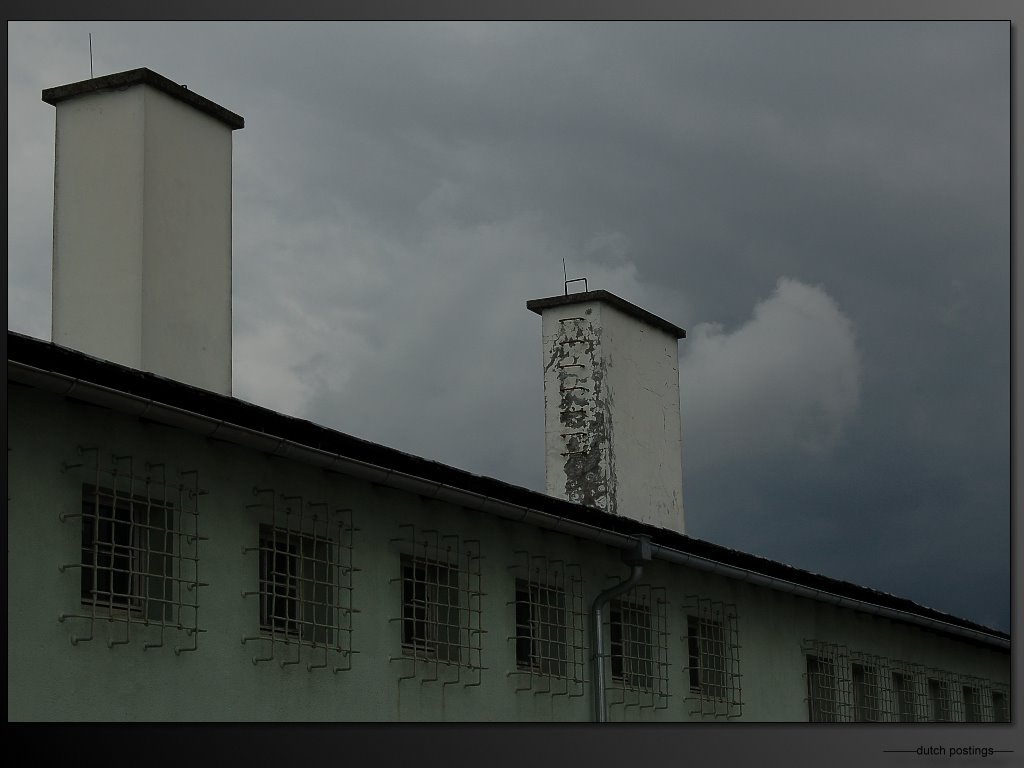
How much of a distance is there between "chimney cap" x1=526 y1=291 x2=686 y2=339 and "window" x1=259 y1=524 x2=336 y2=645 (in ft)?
25.9

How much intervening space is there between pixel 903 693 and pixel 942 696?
1.16 meters

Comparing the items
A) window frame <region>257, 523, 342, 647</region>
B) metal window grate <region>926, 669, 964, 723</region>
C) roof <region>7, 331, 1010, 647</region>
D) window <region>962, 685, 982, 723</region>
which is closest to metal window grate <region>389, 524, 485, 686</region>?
roof <region>7, 331, 1010, 647</region>

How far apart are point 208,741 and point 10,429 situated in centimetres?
228

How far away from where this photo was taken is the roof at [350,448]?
7.35 metres

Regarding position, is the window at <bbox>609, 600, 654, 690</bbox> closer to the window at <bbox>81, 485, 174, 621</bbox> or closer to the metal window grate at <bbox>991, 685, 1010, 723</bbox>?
the window at <bbox>81, 485, 174, 621</bbox>

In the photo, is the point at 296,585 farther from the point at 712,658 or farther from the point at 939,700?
the point at 939,700

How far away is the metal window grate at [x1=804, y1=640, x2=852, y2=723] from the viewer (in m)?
15.5

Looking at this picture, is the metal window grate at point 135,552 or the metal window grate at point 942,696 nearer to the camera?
the metal window grate at point 135,552

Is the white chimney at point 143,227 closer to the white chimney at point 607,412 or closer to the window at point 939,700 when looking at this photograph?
the white chimney at point 607,412

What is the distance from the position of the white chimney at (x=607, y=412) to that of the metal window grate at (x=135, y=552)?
27.8 feet

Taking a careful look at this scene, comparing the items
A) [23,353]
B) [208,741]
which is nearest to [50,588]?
[23,353]

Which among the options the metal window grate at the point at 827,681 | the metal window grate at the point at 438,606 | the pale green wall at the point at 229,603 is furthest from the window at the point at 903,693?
the metal window grate at the point at 438,606

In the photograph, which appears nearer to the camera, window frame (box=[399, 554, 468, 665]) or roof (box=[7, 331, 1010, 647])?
roof (box=[7, 331, 1010, 647])

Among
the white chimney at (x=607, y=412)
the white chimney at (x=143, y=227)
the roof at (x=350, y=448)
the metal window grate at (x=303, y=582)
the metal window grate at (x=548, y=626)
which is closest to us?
the roof at (x=350, y=448)
